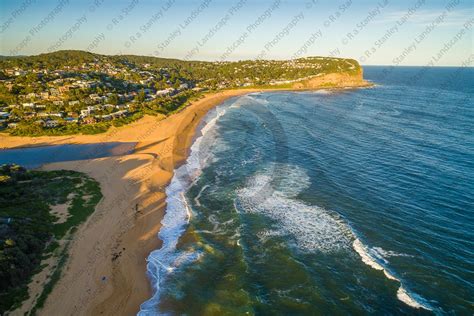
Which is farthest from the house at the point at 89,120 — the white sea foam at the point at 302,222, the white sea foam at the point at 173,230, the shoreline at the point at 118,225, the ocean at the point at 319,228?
the white sea foam at the point at 302,222

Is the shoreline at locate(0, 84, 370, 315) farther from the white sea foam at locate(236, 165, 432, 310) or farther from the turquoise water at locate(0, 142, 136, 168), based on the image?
the white sea foam at locate(236, 165, 432, 310)

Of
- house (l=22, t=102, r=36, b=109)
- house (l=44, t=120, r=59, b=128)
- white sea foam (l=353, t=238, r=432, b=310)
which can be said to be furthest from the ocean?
house (l=22, t=102, r=36, b=109)

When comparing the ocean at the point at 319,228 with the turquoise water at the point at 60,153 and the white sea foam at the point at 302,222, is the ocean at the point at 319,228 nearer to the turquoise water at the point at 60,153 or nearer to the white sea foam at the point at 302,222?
the white sea foam at the point at 302,222

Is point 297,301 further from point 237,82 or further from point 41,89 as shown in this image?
point 237,82

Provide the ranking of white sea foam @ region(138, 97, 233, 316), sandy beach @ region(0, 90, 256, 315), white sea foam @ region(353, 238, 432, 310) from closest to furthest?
white sea foam @ region(353, 238, 432, 310) → sandy beach @ region(0, 90, 256, 315) → white sea foam @ region(138, 97, 233, 316)

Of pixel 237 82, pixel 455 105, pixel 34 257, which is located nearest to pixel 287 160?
pixel 34 257

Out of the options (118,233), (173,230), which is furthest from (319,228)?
(118,233)

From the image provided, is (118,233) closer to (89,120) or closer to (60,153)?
(60,153)
